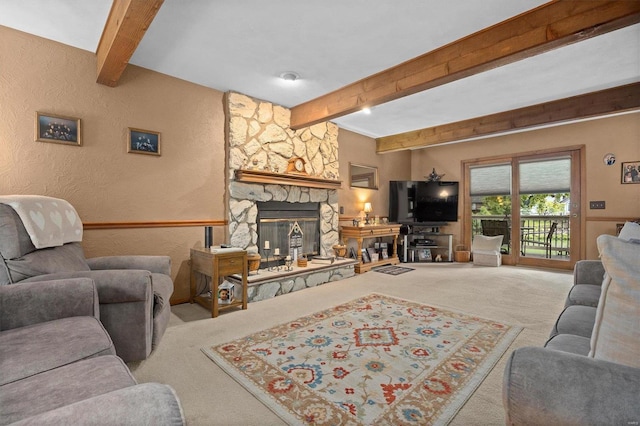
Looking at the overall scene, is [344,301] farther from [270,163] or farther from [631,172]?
[631,172]

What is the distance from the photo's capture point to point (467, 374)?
1.91 metres

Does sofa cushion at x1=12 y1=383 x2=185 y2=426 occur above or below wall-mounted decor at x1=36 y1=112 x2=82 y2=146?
below

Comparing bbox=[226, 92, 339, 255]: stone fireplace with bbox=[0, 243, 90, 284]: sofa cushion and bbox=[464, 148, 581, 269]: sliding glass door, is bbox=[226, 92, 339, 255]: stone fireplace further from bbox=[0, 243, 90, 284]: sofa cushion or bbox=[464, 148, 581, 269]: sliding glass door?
bbox=[464, 148, 581, 269]: sliding glass door

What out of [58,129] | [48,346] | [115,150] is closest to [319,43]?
[115,150]

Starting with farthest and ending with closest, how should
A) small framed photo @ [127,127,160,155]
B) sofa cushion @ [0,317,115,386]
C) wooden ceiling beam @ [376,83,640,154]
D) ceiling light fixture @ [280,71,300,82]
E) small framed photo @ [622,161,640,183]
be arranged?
small framed photo @ [622,161,640,183] → wooden ceiling beam @ [376,83,640,154] → ceiling light fixture @ [280,71,300,82] → small framed photo @ [127,127,160,155] → sofa cushion @ [0,317,115,386]

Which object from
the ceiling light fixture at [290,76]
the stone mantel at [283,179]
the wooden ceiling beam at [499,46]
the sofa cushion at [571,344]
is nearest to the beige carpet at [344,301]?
the sofa cushion at [571,344]

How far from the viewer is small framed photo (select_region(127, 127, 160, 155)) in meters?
3.08

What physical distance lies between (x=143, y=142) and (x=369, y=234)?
12.0 ft

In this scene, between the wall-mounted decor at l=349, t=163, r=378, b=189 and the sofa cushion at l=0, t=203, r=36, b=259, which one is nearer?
the sofa cushion at l=0, t=203, r=36, b=259

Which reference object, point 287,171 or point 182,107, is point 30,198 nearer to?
point 182,107

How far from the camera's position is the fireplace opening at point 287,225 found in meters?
4.12

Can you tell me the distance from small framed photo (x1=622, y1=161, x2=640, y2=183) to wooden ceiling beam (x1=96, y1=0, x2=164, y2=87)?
641 centimetres

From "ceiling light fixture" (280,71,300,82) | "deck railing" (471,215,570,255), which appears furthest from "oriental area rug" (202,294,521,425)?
"deck railing" (471,215,570,255)

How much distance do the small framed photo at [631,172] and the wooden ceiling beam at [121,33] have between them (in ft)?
21.0
